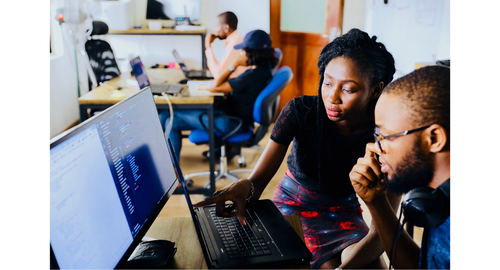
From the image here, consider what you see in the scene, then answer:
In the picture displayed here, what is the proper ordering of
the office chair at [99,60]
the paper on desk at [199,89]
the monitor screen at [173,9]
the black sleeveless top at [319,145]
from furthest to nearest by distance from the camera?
the monitor screen at [173,9]
the office chair at [99,60]
the paper on desk at [199,89]
the black sleeveless top at [319,145]

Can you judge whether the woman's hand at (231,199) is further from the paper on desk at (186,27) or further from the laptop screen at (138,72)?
the paper on desk at (186,27)

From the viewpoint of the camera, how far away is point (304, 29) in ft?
12.3

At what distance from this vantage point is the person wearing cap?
2.32m

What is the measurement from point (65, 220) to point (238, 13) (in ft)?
12.1

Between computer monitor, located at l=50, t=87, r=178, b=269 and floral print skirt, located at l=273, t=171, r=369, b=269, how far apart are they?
0.49 m

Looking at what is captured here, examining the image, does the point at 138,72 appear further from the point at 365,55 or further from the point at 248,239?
the point at 248,239

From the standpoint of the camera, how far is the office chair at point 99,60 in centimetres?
263

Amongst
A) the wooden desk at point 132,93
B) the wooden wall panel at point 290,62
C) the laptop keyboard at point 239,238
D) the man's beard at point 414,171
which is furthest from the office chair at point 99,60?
the man's beard at point 414,171

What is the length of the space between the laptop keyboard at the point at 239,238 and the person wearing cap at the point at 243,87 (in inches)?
57.2

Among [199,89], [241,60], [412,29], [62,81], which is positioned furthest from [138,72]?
[412,29]

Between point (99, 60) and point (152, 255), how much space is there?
228 cm
